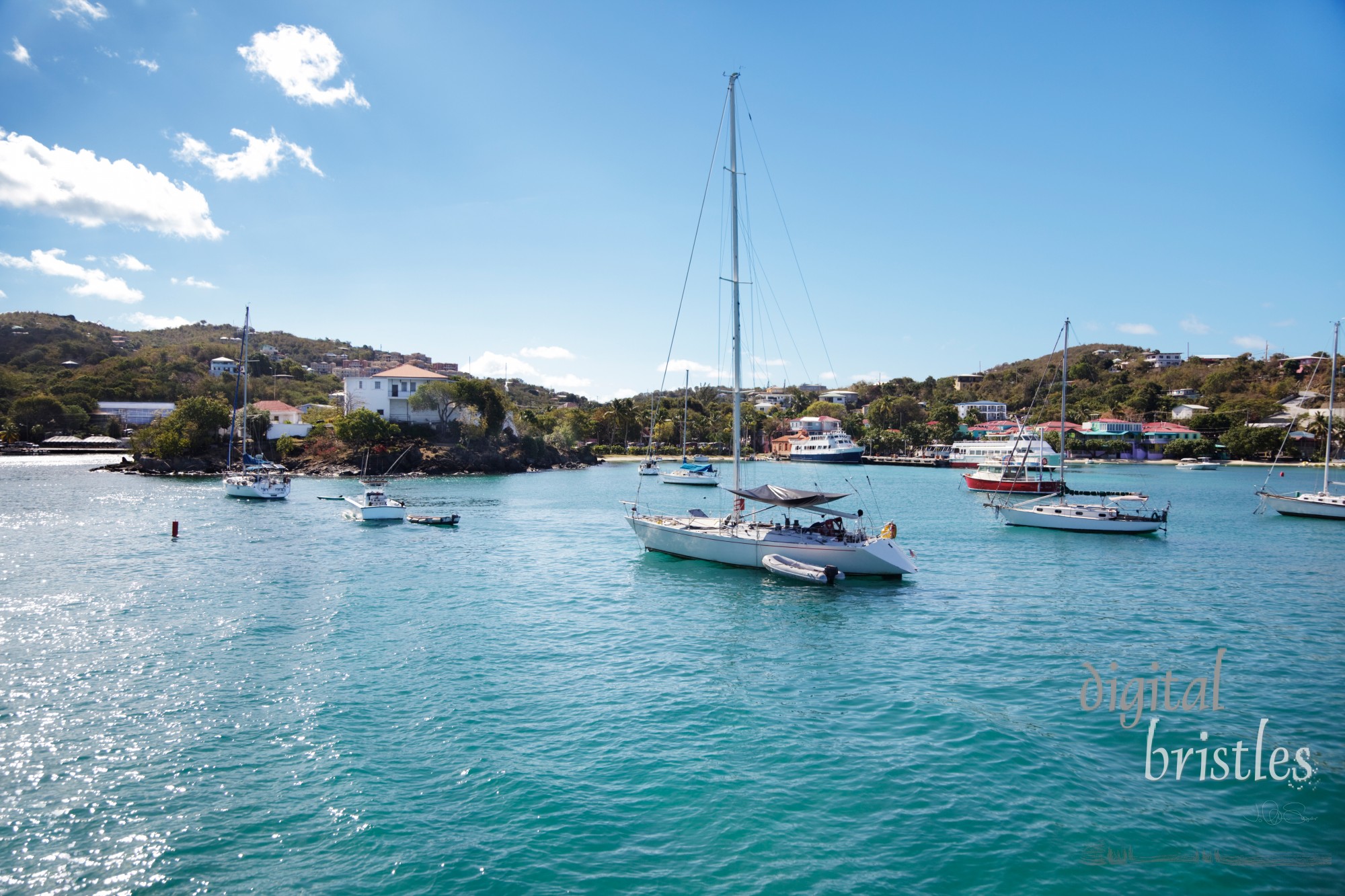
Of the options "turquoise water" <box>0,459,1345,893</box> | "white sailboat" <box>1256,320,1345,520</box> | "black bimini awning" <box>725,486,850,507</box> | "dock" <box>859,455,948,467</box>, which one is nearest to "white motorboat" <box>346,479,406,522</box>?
"turquoise water" <box>0,459,1345,893</box>

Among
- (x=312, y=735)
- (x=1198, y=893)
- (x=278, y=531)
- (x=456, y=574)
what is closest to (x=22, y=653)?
(x=312, y=735)

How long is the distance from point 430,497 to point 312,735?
50420 mm

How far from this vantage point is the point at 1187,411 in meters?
135

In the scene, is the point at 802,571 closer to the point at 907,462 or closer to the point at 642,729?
the point at 642,729

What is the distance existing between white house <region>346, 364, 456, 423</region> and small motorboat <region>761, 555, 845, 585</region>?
79364 millimetres

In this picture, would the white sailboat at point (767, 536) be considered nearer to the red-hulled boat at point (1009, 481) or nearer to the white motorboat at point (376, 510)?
the white motorboat at point (376, 510)

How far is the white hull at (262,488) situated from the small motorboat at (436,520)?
17.8 m

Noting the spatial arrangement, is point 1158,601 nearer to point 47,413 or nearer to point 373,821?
point 373,821

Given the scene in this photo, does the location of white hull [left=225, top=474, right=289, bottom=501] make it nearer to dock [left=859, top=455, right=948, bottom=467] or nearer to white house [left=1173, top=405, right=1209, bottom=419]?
Answer: dock [left=859, top=455, right=948, bottom=467]

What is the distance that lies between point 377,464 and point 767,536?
6722cm

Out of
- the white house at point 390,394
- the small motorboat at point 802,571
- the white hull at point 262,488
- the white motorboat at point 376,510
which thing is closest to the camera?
the small motorboat at point 802,571

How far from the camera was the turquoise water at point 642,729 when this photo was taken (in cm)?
→ 1002

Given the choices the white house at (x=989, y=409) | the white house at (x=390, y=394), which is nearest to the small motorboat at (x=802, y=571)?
the white house at (x=390, y=394)

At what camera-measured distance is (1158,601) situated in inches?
1007
